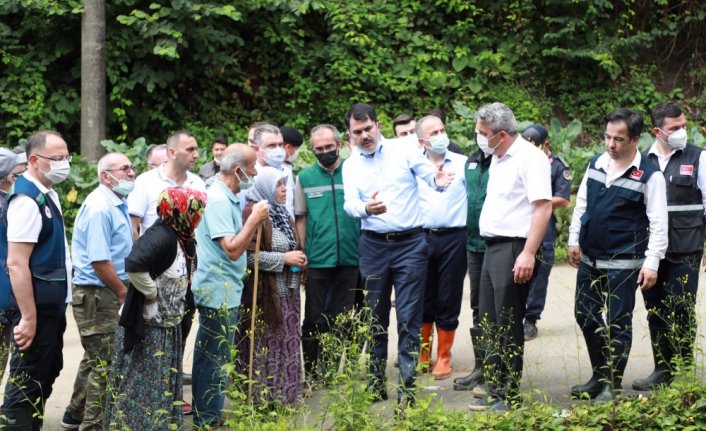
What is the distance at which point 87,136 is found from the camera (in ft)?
46.6

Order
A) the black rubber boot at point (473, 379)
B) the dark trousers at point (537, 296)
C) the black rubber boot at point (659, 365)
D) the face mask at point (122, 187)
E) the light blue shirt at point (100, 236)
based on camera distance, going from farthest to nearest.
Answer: the dark trousers at point (537, 296) → the black rubber boot at point (473, 379) → the black rubber boot at point (659, 365) → the face mask at point (122, 187) → the light blue shirt at point (100, 236)

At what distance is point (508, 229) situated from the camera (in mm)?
6539

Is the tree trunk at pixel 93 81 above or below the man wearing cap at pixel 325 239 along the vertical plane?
above

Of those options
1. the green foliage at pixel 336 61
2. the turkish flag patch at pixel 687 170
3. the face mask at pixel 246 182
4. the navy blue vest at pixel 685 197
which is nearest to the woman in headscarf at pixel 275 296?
the face mask at pixel 246 182

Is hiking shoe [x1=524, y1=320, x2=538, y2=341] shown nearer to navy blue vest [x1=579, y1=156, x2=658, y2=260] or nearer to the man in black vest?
the man in black vest

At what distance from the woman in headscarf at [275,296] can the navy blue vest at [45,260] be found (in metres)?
1.36

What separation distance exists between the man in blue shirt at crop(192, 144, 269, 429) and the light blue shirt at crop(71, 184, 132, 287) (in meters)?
0.51

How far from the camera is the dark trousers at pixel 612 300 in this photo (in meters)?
6.66

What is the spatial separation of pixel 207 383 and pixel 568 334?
145 inches

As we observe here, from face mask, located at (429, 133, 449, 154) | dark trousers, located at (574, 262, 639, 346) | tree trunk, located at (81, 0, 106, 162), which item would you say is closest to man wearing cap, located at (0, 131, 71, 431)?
face mask, located at (429, 133, 449, 154)

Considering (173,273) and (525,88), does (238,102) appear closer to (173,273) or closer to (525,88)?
(525,88)

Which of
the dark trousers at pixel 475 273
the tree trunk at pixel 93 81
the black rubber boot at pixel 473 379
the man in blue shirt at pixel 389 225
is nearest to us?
the man in blue shirt at pixel 389 225

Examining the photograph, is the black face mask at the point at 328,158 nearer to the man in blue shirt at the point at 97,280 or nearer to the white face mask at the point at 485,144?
the white face mask at the point at 485,144

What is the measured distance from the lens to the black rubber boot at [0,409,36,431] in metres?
Result: 5.96
